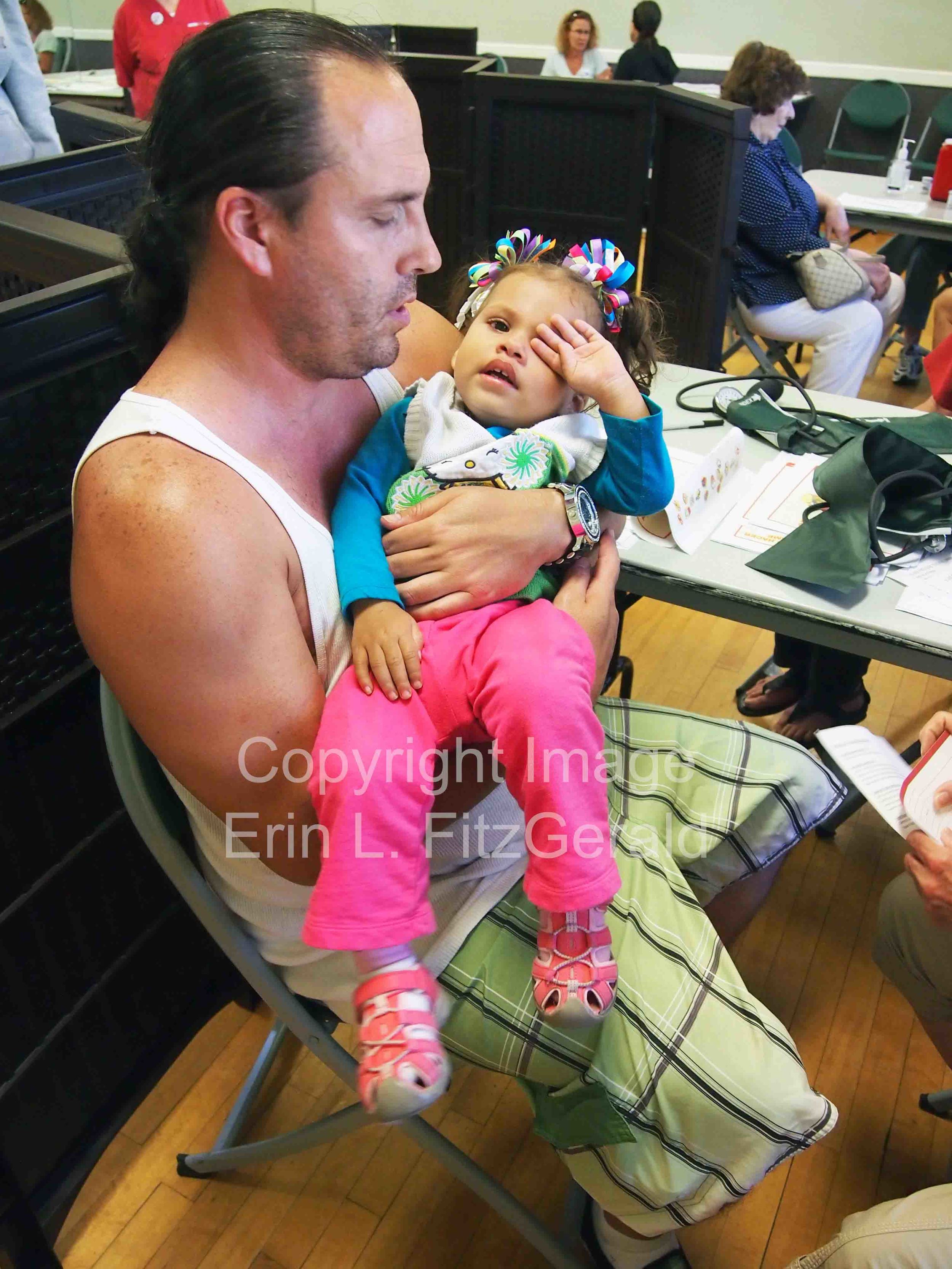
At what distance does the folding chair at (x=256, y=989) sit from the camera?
98 cm

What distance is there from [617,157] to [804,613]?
2.19 m

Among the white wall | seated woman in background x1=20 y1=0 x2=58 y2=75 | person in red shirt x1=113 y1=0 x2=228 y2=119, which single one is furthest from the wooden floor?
the white wall

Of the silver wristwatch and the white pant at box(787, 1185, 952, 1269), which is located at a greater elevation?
the silver wristwatch

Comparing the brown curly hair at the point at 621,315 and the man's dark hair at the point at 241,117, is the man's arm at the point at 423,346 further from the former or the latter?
the man's dark hair at the point at 241,117

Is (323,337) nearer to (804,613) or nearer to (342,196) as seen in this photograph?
(342,196)

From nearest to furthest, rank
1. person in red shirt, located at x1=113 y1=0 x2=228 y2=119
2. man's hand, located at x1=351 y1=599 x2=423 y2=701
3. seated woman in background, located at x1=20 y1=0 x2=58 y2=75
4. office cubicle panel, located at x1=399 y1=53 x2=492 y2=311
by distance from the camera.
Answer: man's hand, located at x1=351 y1=599 x2=423 y2=701, office cubicle panel, located at x1=399 y1=53 x2=492 y2=311, person in red shirt, located at x1=113 y1=0 x2=228 y2=119, seated woman in background, located at x1=20 y1=0 x2=58 y2=75

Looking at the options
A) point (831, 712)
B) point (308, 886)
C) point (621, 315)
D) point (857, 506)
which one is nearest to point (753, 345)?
point (831, 712)

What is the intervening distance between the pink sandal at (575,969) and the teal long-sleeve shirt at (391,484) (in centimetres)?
40

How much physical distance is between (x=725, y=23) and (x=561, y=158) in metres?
6.15

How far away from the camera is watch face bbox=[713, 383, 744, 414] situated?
6.63ft

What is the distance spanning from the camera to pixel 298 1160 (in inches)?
62.5

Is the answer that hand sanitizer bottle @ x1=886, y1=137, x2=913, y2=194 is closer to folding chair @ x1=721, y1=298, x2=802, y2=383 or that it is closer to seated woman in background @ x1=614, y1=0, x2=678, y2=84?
folding chair @ x1=721, y1=298, x2=802, y2=383

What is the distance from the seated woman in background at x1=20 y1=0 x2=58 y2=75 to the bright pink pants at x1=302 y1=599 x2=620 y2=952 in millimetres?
7108

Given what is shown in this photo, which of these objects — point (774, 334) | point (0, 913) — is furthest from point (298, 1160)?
point (774, 334)
